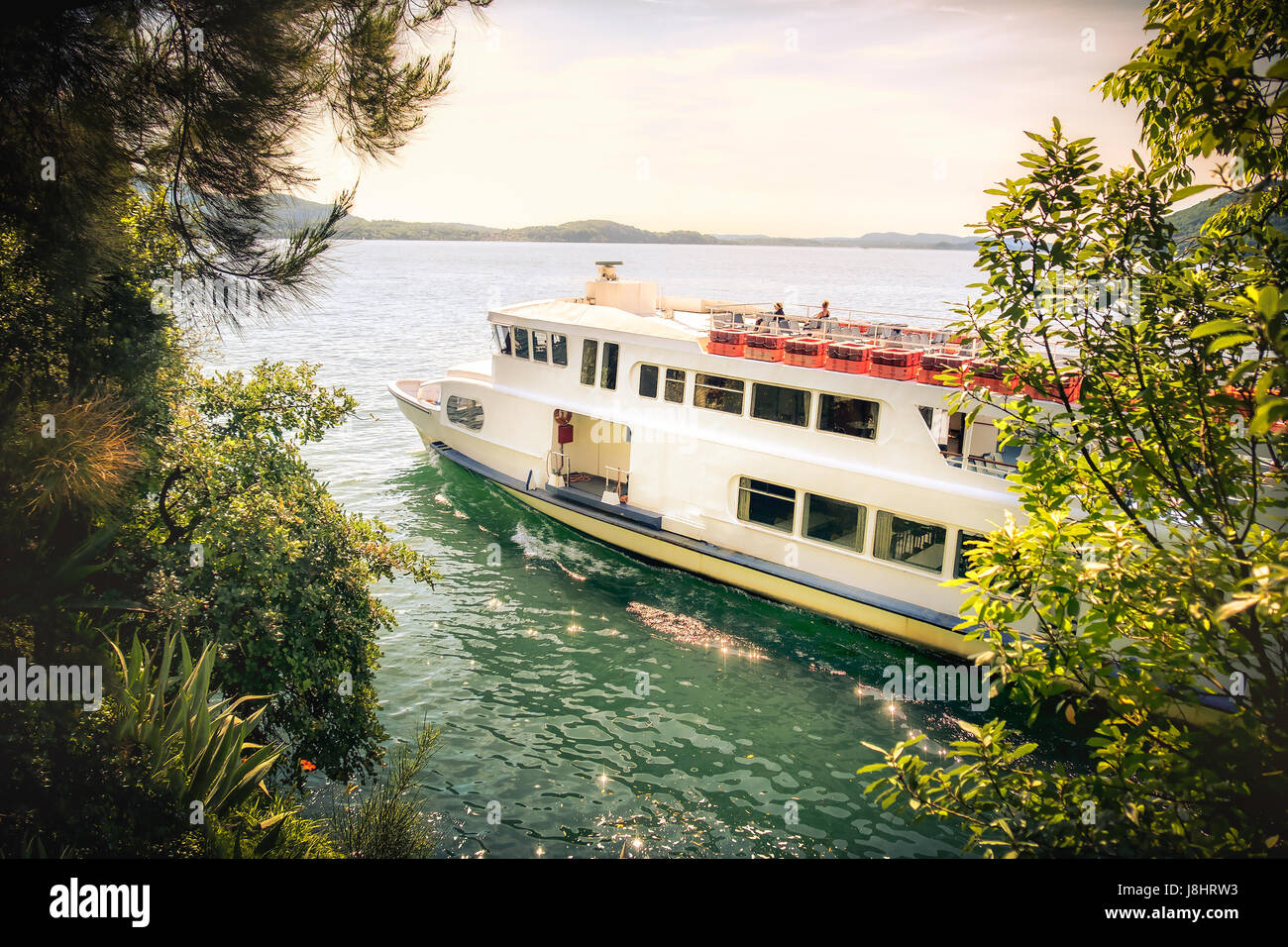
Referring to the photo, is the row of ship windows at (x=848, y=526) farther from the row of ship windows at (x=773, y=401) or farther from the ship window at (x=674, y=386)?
the ship window at (x=674, y=386)

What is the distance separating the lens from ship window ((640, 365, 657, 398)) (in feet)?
59.6

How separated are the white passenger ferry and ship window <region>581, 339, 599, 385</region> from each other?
4 centimetres

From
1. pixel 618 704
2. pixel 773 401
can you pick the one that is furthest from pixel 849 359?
pixel 618 704

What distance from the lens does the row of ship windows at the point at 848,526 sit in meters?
14.4

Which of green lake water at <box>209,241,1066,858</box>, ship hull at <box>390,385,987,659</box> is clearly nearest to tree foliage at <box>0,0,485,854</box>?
green lake water at <box>209,241,1066,858</box>

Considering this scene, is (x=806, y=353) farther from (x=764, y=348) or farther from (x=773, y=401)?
(x=773, y=401)

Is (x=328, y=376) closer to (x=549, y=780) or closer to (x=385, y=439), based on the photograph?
(x=385, y=439)

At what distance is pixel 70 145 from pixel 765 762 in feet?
35.8

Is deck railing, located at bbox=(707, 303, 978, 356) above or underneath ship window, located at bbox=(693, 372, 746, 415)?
above

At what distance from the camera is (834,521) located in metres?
15.6

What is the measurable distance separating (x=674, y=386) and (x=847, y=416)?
166 inches

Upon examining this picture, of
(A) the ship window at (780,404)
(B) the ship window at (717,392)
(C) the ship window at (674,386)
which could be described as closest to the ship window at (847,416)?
(A) the ship window at (780,404)

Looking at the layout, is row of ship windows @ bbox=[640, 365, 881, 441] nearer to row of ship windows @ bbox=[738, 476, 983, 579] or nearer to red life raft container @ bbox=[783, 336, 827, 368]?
red life raft container @ bbox=[783, 336, 827, 368]
